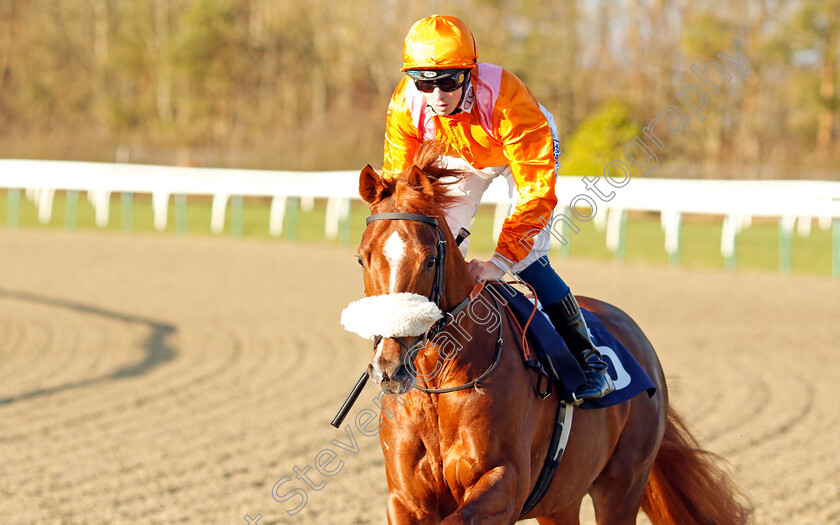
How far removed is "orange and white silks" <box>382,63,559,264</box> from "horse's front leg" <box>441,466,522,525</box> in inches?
27.3

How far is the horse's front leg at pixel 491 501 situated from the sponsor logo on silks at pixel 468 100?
1.15m

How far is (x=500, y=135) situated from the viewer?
3014 millimetres

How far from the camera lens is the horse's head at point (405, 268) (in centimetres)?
234

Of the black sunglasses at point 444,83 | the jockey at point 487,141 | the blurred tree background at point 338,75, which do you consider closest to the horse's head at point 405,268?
the jockey at point 487,141

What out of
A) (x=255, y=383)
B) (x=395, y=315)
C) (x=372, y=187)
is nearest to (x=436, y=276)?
(x=395, y=315)

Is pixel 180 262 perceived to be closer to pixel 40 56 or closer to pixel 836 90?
pixel 836 90

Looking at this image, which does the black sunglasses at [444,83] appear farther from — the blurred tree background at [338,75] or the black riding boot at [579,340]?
the blurred tree background at [338,75]

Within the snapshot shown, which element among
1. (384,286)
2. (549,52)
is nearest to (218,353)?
(384,286)

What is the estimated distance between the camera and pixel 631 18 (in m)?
36.4

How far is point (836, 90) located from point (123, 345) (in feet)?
87.0

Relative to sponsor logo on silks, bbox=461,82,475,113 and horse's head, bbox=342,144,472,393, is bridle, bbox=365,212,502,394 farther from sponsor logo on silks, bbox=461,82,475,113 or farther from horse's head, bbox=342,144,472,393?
sponsor logo on silks, bbox=461,82,475,113

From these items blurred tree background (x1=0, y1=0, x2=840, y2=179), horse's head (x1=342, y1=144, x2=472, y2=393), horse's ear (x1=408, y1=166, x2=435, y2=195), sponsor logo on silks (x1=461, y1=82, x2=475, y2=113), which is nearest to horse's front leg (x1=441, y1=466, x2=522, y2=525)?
horse's head (x1=342, y1=144, x2=472, y2=393)

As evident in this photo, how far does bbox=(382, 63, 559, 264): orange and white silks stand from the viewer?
293 centimetres

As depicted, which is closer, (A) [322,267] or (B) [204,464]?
(B) [204,464]
